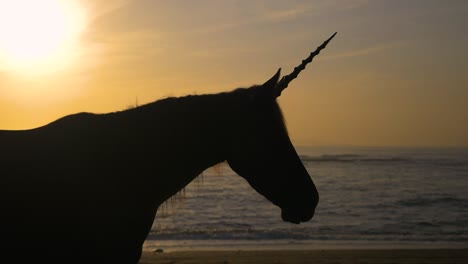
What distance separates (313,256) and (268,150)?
9.41m

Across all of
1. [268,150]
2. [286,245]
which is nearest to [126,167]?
[268,150]

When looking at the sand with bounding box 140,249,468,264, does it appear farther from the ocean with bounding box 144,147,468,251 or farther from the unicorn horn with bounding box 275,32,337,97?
the unicorn horn with bounding box 275,32,337,97

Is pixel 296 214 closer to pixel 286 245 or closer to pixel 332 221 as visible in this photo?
pixel 286 245

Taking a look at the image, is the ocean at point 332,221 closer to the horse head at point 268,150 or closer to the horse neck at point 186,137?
the horse neck at point 186,137

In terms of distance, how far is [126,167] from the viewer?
11.1ft

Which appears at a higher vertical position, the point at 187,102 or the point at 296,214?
the point at 187,102

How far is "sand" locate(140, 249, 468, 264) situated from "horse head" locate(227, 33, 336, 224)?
27.5ft

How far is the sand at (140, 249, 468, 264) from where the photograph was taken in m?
11.7

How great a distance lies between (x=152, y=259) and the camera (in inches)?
473

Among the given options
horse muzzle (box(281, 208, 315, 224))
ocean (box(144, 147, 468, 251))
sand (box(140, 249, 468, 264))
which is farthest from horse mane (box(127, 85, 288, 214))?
ocean (box(144, 147, 468, 251))

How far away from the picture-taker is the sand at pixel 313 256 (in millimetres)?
11742

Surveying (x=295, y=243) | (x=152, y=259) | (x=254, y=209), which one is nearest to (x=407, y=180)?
(x=254, y=209)

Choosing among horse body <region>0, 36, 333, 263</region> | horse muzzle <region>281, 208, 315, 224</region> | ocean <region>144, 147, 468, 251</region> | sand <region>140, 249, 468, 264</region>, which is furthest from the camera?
ocean <region>144, 147, 468, 251</region>

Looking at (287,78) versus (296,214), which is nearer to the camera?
(287,78)
